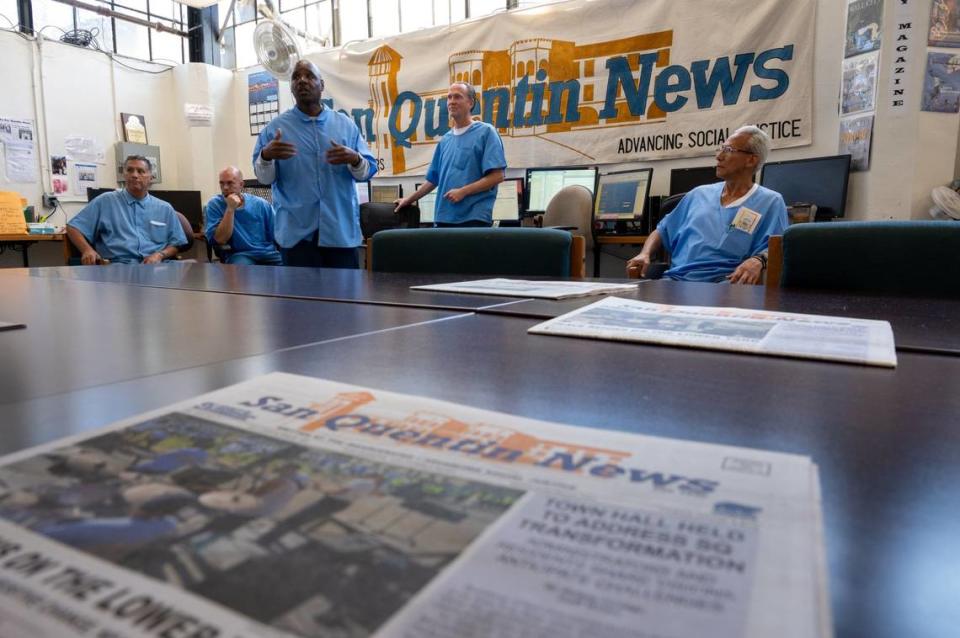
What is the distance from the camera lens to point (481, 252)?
1697 mm

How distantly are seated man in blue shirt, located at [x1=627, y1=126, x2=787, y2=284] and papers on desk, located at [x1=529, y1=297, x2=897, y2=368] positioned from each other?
134 centimetres

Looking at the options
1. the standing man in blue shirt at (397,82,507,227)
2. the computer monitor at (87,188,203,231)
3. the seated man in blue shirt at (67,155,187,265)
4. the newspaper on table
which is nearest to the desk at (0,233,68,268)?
the computer monitor at (87,188,203,231)

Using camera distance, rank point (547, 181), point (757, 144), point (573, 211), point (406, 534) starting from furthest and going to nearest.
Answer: point (547, 181) → point (573, 211) → point (757, 144) → point (406, 534)

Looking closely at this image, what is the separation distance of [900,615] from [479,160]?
280 centimetres

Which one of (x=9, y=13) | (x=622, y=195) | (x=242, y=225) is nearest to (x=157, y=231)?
(x=242, y=225)

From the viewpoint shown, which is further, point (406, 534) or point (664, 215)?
point (664, 215)

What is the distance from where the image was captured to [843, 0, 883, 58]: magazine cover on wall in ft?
10.2

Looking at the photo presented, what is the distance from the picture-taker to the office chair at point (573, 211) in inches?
160

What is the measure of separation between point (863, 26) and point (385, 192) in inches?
140

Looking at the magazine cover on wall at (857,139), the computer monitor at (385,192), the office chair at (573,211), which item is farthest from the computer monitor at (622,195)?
the computer monitor at (385,192)

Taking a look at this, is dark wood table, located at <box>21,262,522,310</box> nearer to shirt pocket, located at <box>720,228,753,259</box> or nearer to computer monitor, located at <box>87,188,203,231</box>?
shirt pocket, located at <box>720,228,753,259</box>

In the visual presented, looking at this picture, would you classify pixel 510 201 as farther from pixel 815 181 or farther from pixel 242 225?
pixel 815 181

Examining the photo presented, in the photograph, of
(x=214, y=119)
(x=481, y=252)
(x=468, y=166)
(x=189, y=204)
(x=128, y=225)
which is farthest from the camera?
(x=214, y=119)

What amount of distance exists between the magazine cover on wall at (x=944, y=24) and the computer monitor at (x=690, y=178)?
1.26m
